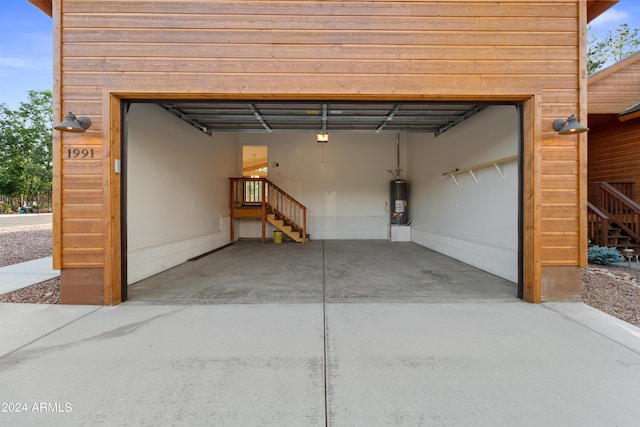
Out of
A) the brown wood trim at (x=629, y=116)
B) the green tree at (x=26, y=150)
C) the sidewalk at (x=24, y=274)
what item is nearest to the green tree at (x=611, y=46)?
the brown wood trim at (x=629, y=116)

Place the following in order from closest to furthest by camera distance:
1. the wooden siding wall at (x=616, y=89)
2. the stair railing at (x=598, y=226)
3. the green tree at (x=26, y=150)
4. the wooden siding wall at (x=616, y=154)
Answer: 1. the stair railing at (x=598, y=226)
2. the wooden siding wall at (x=616, y=154)
3. the wooden siding wall at (x=616, y=89)
4. the green tree at (x=26, y=150)

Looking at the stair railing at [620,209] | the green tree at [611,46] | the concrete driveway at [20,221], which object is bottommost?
the concrete driveway at [20,221]

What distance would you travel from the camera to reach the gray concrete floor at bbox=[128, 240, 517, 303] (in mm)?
3688

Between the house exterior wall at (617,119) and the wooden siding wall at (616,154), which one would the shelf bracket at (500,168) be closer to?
the house exterior wall at (617,119)

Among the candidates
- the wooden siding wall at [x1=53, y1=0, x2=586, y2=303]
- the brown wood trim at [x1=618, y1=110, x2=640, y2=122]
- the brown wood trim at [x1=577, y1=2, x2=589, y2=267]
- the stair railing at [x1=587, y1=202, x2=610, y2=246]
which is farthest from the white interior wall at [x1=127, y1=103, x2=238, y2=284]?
the brown wood trim at [x1=618, y1=110, x2=640, y2=122]

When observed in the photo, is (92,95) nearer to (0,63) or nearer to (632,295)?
(632,295)

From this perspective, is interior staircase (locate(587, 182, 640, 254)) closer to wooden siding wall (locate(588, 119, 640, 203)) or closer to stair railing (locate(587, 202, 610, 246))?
stair railing (locate(587, 202, 610, 246))

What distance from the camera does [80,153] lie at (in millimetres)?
3312

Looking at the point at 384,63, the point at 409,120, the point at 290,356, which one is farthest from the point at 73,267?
the point at 409,120

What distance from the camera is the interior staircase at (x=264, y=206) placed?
9031 mm

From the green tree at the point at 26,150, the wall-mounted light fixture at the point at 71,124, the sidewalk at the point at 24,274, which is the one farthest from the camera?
the green tree at the point at 26,150

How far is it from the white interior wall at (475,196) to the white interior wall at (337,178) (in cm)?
173

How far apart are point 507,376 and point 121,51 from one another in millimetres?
4745

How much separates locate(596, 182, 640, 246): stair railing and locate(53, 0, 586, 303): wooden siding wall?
4.20 meters
